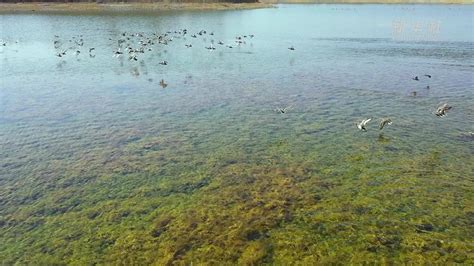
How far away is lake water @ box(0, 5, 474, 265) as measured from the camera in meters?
9.77

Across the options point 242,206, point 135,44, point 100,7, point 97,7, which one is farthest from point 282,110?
point 100,7

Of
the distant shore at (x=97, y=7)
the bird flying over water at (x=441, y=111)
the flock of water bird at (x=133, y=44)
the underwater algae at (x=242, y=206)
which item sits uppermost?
the distant shore at (x=97, y=7)

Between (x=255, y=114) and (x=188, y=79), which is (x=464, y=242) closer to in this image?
(x=255, y=114)

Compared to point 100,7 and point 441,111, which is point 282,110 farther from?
point 100,7

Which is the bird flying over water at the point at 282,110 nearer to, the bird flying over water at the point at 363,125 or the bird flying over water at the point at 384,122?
the bird flying over water at the point at 363,125

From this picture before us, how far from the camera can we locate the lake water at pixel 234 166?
32.1 feet

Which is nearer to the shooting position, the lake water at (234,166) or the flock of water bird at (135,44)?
the lake water at (234,166)

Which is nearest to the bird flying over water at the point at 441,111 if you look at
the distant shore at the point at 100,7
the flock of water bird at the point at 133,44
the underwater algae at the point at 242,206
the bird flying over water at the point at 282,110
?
the underwater algae at the point at 242,206

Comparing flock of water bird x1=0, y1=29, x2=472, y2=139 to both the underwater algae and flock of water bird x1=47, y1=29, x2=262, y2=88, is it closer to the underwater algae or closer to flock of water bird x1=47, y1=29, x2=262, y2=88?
flock of water bird x1=47, y1=29, x2=262, y2=88

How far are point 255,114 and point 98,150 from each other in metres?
8.10

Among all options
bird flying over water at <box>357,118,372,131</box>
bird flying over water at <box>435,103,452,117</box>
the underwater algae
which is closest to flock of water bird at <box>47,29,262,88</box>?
bird flying over water at <box>357,118,372,131</box>

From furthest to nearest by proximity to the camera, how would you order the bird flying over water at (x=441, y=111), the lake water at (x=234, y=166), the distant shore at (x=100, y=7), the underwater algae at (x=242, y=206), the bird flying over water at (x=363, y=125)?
the distant shore at (x=100, y=7)
the bird flying over water at (x=441, y=111)
the bird flying over water at (x=363, y=125)
the lake water at (x=234, y=166)
the underwater algae at (x=242, y=206)

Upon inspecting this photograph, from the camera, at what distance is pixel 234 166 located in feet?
46.1

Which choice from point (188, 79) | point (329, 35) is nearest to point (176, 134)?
point (188, 79)
